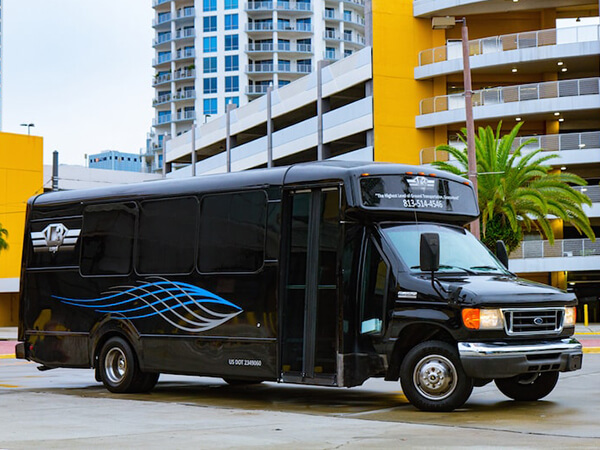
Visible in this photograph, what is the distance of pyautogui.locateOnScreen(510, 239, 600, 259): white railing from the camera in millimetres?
52250

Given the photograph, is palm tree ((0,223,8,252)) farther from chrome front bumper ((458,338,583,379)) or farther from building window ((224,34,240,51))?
chrome front bumper ((458,338,583,379))

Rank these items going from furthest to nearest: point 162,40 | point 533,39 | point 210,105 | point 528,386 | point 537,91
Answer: point 162,40
point 210,105
point 533,39
point 537,91
point 528,386

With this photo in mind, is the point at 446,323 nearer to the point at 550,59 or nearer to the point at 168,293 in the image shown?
the point at 168,293

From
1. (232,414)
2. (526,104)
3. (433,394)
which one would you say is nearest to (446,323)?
(433,394)

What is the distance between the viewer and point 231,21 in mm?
124938

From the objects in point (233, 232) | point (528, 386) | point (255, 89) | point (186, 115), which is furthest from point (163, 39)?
point (528, 386)

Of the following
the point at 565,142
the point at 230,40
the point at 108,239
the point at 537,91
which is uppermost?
the point at 230,40

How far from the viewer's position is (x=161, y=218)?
15.4 meters

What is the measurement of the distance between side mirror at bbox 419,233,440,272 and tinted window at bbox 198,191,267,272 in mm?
2569

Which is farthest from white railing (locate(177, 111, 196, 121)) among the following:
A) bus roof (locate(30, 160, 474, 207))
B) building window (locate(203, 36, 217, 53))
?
bus roof (locate(30, 160, 474, 207))

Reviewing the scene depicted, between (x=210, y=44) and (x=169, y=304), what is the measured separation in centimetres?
11322

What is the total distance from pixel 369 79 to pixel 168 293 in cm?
4492

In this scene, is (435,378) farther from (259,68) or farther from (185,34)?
(185,34)

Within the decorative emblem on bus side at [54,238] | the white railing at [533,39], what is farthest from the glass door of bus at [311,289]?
the white railing at [533,39]
